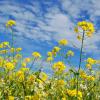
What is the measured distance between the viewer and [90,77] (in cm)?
615

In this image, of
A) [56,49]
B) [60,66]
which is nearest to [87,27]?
[60,66]

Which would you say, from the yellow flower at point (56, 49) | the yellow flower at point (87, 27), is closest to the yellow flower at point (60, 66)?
the yellow flower at point (56, 49)

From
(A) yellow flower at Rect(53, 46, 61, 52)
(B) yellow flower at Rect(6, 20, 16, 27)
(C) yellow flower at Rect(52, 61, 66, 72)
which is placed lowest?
(C) yellow flower at Rect(52, 61, 66, 72)

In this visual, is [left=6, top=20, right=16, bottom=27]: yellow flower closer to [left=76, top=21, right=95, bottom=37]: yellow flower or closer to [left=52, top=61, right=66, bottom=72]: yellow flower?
[left=52, top=61, right=66, bottom=72]: yellow flower

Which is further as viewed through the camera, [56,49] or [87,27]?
[56,49]

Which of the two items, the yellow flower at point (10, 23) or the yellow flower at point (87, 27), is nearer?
the yellow flower at point (87, 27)

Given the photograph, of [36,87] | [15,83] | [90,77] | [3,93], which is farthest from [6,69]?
[36,87]

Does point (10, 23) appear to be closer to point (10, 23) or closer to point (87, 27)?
point (10, 23)

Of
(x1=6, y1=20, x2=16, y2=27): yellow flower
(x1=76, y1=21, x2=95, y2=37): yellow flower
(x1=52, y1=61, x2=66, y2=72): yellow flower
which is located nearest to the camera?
(x1=76, y1=21, x2=95, y2=37): yellow flower

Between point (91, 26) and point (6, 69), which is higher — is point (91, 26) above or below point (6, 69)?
above

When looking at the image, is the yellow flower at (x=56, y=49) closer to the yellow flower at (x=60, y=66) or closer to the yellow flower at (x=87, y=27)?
the yellow flower at (x=60, y=66)

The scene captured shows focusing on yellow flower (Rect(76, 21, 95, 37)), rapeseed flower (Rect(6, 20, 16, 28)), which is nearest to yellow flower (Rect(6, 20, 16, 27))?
rapeseed flower (Rect(6, 20, 16, 28))

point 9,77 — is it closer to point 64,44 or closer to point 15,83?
point 15,83

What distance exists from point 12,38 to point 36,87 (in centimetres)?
319
